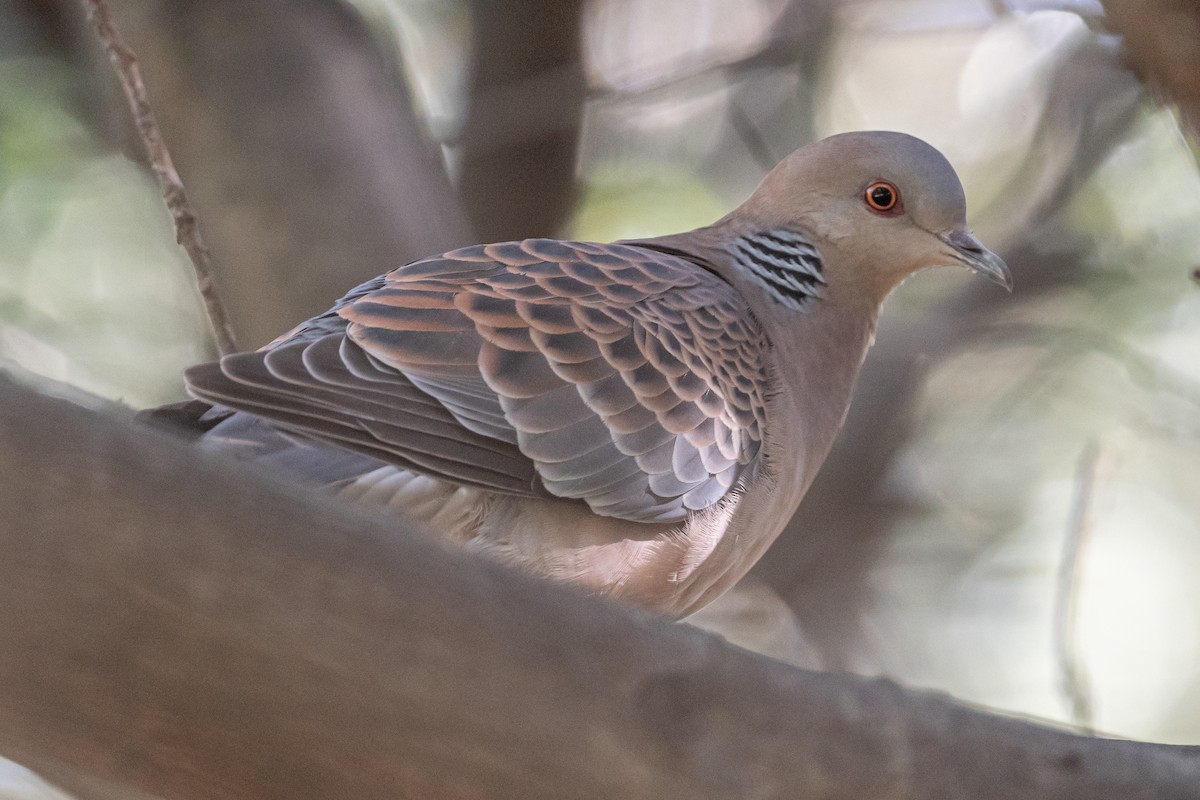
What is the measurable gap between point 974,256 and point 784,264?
0.39 metres

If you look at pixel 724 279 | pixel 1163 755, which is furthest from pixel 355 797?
pixel 724 279

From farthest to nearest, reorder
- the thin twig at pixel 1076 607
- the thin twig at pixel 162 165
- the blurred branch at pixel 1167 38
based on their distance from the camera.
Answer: the thin twig at pixel 1076 607 → the thin twig at pixel 162 165 → the blurred branch at pixel 1167 38

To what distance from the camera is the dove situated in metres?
2.02

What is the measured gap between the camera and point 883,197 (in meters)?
2.89

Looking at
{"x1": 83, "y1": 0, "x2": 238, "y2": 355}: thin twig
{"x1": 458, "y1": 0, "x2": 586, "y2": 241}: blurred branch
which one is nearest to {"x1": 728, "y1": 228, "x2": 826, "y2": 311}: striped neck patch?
{"x1": 83, "y1": 0, "x2": 238, "y2": 355}: thin twig

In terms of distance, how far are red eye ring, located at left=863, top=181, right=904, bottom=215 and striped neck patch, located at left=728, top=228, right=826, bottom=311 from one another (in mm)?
157

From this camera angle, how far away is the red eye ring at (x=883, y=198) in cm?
288

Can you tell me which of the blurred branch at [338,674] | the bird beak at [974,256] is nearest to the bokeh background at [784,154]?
the bird beak at [974,256]

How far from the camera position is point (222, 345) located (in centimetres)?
259

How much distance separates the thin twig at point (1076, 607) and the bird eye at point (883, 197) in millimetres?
892

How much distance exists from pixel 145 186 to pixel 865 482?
102 inches

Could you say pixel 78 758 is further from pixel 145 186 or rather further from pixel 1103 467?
pixel 145 186

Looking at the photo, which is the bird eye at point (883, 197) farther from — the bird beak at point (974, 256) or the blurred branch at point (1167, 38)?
the blurred branch at point (1167, 38)

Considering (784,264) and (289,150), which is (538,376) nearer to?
(784,264)
